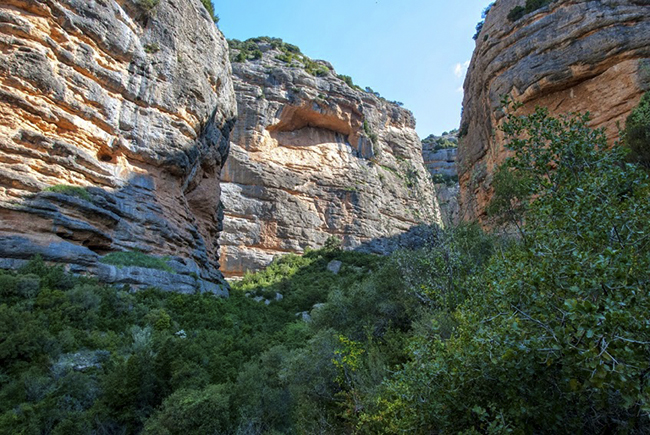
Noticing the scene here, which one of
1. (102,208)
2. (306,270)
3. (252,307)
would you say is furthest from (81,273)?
(306,270)

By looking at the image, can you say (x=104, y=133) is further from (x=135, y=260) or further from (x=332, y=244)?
(x=332, y=244)

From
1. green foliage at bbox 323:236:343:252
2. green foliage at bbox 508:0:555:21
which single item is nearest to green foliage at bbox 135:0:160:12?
green foliage at bbox 508:0:555:21

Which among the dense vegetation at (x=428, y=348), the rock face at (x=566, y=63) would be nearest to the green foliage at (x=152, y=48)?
the dense vegetation at (x=428, y=348)

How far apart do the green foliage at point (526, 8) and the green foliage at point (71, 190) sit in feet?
73.4

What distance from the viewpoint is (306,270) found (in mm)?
26797

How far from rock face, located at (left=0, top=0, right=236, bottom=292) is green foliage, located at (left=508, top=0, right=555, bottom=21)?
17.4 m

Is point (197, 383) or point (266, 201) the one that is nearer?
point (197, 383)

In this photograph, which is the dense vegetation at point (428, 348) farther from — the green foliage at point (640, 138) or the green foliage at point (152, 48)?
the green foliage at point (152, 48)

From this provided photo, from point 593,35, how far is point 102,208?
21.8 meters

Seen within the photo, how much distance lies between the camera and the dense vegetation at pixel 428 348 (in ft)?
8.64

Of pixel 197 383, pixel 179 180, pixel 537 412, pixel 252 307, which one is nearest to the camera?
pixel 537 412

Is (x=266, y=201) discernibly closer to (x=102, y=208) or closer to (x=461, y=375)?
(x=102, y=208)

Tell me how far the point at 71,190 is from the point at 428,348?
1375cm

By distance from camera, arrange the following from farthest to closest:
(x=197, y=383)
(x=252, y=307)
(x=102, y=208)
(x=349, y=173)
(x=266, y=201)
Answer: (x=349, y=173), (x=266, y=201), (x=252, y=307), (x=102, y=208), (x=197, y=383)
